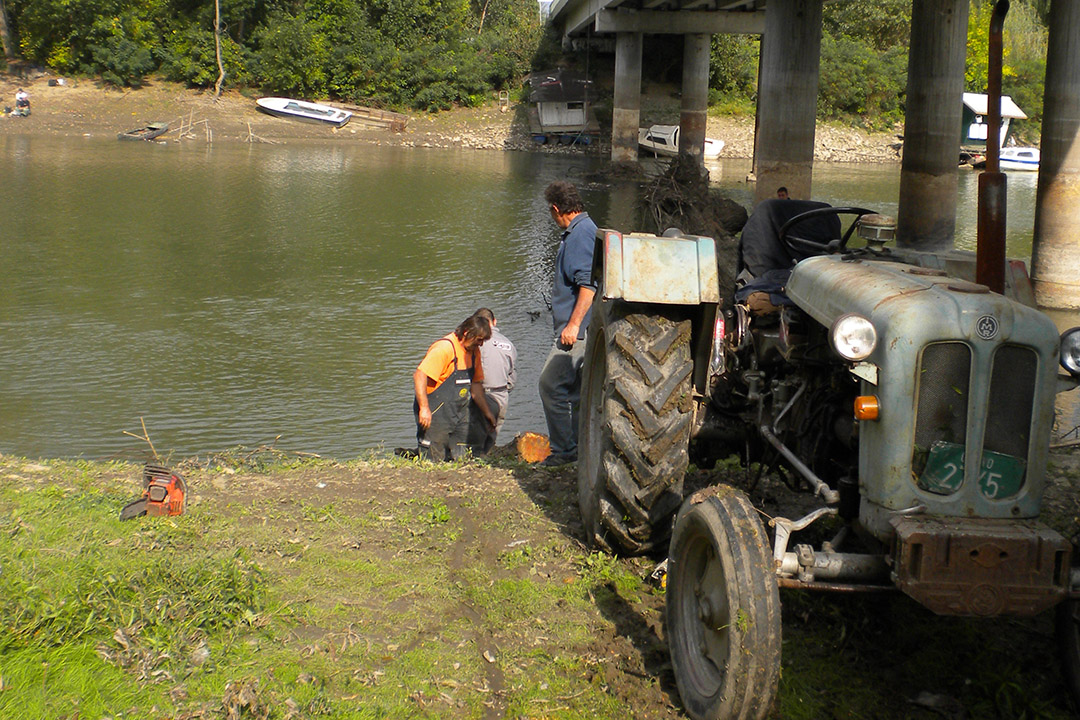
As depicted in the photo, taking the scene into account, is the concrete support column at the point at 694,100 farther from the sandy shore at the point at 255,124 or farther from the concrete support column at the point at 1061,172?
the concrete support column at the point at 1061,172

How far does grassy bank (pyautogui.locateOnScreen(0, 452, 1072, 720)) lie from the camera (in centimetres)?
369

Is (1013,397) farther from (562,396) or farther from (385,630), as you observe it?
(562,396)

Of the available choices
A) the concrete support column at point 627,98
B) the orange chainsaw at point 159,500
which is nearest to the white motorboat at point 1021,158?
the concrete support column at point 627,98

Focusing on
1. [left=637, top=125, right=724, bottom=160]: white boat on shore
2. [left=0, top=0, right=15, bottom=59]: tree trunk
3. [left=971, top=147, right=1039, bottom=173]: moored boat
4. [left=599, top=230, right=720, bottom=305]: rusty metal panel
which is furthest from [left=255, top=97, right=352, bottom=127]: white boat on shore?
[left=599, top=230, right=720, bottom=305]: rusty metal panel

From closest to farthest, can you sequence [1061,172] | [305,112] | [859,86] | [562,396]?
1. [562,396]
2. [1061,172]
3. [305,112]
4. [859,86]

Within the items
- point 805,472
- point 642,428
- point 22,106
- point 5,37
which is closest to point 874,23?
point 22,106

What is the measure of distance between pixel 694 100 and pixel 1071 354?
3702cm

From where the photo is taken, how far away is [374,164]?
3522 centimetres

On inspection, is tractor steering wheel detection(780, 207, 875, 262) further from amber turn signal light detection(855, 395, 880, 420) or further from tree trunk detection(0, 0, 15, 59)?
tree trunk detection(0, 0, 15, 59)

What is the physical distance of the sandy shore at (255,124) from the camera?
42156 millimetres

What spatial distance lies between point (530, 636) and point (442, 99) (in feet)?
159

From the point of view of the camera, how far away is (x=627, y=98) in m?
40.9

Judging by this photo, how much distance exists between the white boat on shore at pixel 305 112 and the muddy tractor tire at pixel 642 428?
4277cm

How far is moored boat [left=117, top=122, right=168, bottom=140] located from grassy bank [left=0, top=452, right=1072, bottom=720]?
1446 inches
